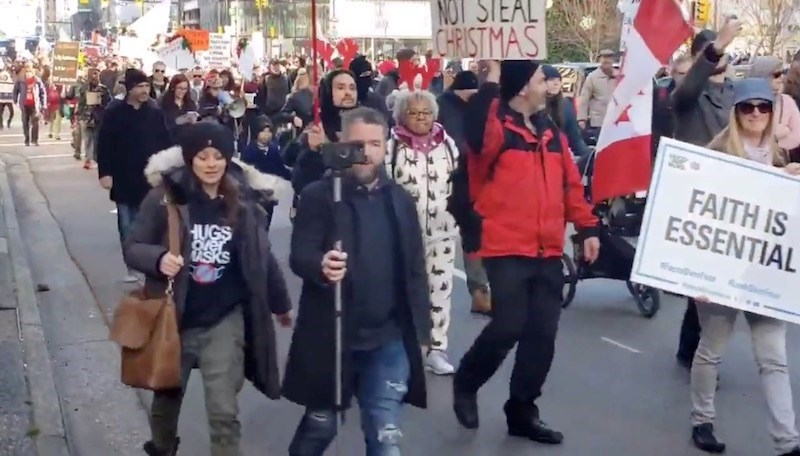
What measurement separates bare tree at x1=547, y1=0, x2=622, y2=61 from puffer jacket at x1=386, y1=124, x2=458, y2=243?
31.2 m

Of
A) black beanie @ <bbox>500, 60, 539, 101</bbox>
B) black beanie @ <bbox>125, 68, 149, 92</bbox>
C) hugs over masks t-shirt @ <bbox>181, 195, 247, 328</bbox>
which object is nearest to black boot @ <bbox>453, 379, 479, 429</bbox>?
black beanie @ <bbox>500, 60, 539, 101</bbox>

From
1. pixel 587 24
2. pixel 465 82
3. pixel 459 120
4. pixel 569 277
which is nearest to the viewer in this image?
pixel 459 120

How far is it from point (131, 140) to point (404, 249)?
6.17 m

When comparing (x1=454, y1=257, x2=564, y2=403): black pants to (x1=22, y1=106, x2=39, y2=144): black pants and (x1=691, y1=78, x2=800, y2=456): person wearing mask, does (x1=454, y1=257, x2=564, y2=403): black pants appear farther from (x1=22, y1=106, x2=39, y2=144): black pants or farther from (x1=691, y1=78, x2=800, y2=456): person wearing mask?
(x1=22, y1=106, x2=39, y2=144): black pants

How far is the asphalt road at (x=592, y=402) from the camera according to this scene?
648 cm

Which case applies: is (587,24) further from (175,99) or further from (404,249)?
(404,249)

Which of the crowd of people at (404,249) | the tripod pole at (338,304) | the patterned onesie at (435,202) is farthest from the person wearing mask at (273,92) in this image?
the tripod pole at (338,304)

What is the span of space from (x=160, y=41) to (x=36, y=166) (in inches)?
192

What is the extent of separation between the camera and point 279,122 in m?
12.3

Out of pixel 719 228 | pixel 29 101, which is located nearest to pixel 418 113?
pixel 719 228

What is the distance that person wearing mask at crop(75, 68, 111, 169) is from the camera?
21.5 m

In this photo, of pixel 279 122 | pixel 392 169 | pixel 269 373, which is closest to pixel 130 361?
pixel 269 373

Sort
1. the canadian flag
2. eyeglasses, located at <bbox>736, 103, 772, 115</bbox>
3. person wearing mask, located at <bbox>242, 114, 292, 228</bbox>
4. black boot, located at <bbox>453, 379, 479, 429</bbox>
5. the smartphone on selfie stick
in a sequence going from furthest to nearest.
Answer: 1. person wearing mask, located at <bbox>242, 114, 292, 228</bbox>
2. black boot, located at <bbox>453, 379, 479, 429</bbox>
3. the canadian flag
4. eyeglasses, located at <bbox>736, 103, 772, 115</bbox>
5. the smartphone on selfie stick

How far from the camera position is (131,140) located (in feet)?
35.0
